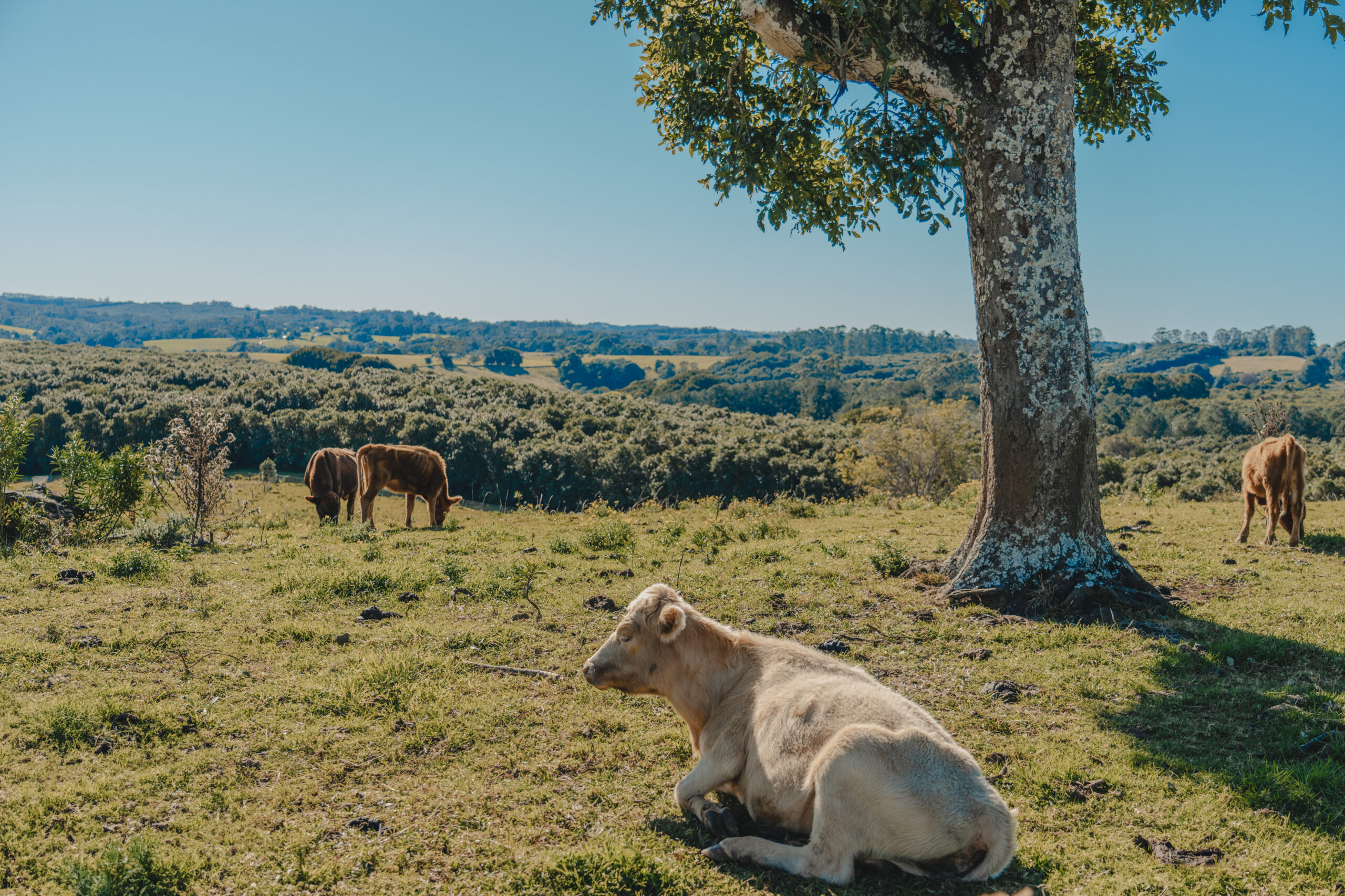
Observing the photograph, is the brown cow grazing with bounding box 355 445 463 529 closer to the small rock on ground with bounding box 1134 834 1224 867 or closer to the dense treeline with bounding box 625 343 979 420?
the small rock on ground with bounding box 1134 834 1224 867

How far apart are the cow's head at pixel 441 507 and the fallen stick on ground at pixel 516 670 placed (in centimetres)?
1192

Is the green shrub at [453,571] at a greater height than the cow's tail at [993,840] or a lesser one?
lesser

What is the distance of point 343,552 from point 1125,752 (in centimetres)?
1115

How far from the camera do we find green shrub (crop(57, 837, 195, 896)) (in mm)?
3900

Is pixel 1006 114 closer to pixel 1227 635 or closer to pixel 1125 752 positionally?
pixel 1227 635

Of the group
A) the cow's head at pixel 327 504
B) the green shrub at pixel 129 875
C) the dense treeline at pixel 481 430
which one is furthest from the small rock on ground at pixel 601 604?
Answer: the dense treeline at pixel 481 430

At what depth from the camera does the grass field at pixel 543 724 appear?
13.9 ft

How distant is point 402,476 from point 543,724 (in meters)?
14.5

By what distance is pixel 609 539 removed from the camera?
494 inches

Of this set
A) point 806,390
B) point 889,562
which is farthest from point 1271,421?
point 806,390

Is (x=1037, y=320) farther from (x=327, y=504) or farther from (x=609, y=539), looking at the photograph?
(x=327, y=504)

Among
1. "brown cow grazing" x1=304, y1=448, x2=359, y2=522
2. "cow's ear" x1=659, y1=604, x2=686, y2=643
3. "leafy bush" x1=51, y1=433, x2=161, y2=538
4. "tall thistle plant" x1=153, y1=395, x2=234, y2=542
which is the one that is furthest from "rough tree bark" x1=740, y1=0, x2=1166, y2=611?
"brown cow grazing" x1=304, y1=448, x2=359, y2=522

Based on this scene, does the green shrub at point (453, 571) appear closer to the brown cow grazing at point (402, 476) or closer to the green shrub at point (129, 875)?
the green shrub at point (129, 875)

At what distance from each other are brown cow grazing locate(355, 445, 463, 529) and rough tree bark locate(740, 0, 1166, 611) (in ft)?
46.7
